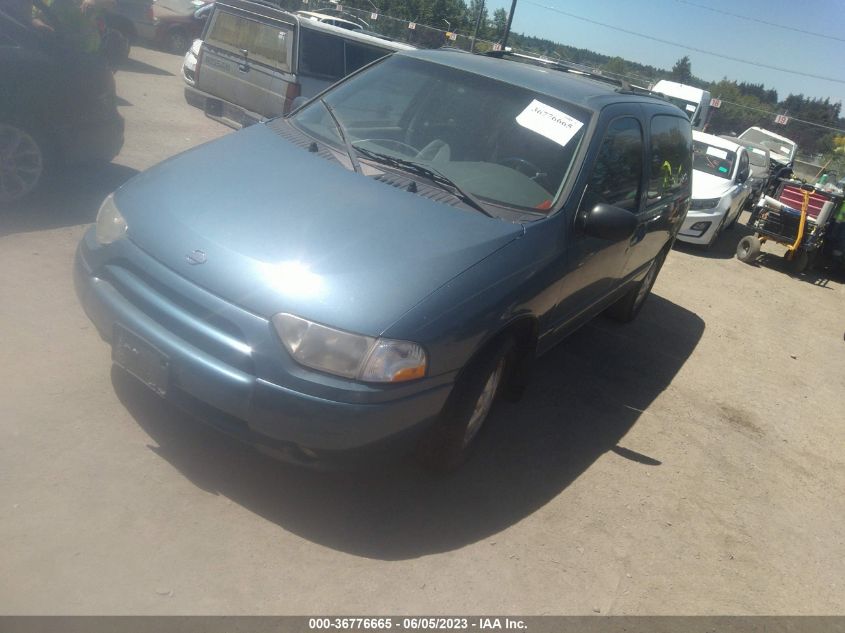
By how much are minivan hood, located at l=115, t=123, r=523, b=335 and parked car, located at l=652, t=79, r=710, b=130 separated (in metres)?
22.6

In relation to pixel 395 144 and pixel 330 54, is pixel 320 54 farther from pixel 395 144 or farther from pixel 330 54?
pixel 395 144

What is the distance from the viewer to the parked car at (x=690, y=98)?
24072mm

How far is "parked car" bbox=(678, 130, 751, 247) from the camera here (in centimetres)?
1120

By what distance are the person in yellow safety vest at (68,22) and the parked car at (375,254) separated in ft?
9.46

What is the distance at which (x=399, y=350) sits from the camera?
2850 millimetres

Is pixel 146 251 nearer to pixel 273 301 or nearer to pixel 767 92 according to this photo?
pixel 273 301

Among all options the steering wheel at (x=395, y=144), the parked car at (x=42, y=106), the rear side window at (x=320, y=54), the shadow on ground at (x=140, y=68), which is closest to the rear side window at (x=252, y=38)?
the rear side window at (x=320, y=54)

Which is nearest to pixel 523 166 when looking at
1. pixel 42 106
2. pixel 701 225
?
pixel 42 106

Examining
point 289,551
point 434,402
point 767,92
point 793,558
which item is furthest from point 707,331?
point 767,92

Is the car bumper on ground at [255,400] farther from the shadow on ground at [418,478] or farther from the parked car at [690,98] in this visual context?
the parked car at [690,98]

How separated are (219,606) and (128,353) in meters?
1.12

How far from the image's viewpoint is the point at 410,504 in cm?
347

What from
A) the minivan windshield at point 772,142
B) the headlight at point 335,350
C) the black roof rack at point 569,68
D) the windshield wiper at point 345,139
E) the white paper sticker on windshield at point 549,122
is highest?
the black roof rack at point 569,68

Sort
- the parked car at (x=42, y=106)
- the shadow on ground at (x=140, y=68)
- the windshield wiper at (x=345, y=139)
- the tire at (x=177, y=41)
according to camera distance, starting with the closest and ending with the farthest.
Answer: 1. the windshield wiper at (x=345, y=139)
2. the parked car at (x=42, y=106)
3. the shadow on ground at (x=140, y=68)
4. the tire at (x=177, y=41)
